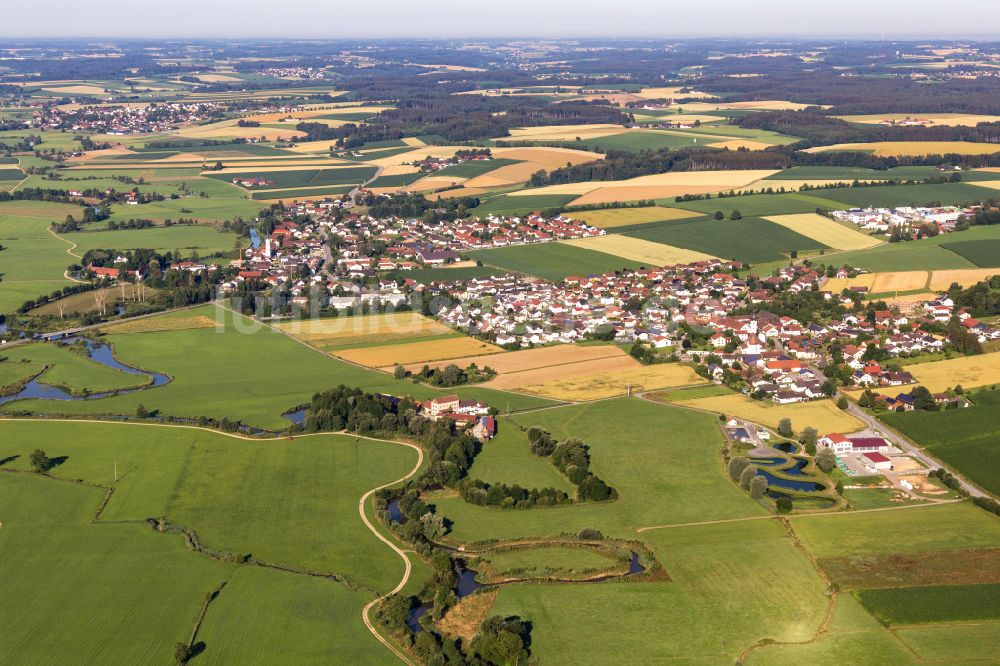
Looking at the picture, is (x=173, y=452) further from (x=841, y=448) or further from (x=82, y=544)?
(x=841, y=448)

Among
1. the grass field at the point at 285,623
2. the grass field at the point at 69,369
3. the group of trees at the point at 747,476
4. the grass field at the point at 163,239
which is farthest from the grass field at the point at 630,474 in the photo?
the grass field at the point at 163,239

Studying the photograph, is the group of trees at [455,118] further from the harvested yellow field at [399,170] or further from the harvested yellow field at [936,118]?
the harvested yellow field at [936,118]

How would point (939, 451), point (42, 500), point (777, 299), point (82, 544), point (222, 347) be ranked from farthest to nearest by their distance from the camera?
point (777, 299) < point (222, 347) < point (939, 451) < point (42, 500) < point (82, 544)

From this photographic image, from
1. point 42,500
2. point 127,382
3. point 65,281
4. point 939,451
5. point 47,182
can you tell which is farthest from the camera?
point 47,182

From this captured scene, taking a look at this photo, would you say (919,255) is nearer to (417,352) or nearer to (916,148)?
(417,352)

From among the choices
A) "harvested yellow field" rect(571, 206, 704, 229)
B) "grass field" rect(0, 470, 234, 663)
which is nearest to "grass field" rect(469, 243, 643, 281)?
"harvested yellow field" rect(571, 206, 704, 229)

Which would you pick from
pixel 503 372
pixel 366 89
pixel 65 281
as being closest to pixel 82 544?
pixel 503 372

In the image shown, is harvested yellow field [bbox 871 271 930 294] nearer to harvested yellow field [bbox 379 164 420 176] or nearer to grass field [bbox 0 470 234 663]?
grass field [bbox 0 470 234 663]

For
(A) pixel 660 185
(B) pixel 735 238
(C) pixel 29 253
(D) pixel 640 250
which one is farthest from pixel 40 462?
(A) pixel 660 185
